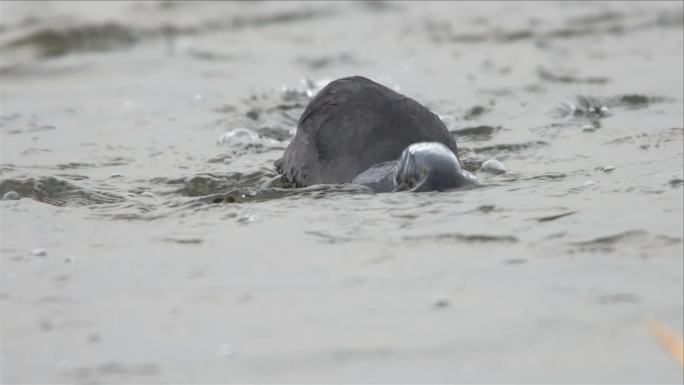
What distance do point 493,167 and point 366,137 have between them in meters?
0.69

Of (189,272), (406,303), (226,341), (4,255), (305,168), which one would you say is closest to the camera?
(226,341)

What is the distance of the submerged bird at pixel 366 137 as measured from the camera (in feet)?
14.2

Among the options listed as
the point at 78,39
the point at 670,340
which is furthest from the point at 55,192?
the point at 78,39

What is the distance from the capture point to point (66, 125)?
21.0 ft

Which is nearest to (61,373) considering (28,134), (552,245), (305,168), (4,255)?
(4,255)

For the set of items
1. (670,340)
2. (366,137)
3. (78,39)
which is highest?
(78,39)

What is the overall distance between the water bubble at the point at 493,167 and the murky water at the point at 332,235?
0.44ft

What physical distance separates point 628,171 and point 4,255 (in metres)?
2.38

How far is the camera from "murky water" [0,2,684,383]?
294 cm

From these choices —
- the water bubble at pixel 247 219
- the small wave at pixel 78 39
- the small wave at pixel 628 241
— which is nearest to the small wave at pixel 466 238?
the small wave at pixel 628 241

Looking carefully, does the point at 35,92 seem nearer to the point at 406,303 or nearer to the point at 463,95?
the point at 463,95

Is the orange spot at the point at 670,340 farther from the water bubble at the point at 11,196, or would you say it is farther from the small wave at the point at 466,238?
the water bubble at the point at 11,196

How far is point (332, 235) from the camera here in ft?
12.7

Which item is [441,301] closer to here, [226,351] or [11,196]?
[226,351]
